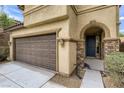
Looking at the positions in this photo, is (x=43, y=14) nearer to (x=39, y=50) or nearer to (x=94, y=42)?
(x=39, y=50)

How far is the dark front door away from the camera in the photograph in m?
9.49

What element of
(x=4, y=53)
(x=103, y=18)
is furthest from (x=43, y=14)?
(x=4, y=53)

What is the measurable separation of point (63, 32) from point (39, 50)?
231 centimetres

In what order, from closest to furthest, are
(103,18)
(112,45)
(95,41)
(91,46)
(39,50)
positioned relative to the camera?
(112,45), (103,18), (39,50), (95,41), (91,46)

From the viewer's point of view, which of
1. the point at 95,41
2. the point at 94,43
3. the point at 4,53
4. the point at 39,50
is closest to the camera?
the point at 39,50

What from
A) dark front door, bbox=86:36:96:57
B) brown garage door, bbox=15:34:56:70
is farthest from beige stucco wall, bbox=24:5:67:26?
dark front door, bbox=86:36:96:57

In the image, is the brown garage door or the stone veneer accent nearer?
the stone veneer accent

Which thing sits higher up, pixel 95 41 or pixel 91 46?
pixel 95 41

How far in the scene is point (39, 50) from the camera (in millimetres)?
6398

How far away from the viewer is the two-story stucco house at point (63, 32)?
4992 millimetres

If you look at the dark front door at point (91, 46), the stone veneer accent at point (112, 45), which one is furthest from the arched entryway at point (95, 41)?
the stone veneer accent at point (112, 45)

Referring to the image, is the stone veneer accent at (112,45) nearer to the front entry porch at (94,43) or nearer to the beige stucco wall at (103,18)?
the beige stucco wall at (103,18)

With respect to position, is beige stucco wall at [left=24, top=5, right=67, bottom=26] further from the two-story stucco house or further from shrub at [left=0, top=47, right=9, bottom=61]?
shrub at [left=0, top=47, right=9, bottom=61]
